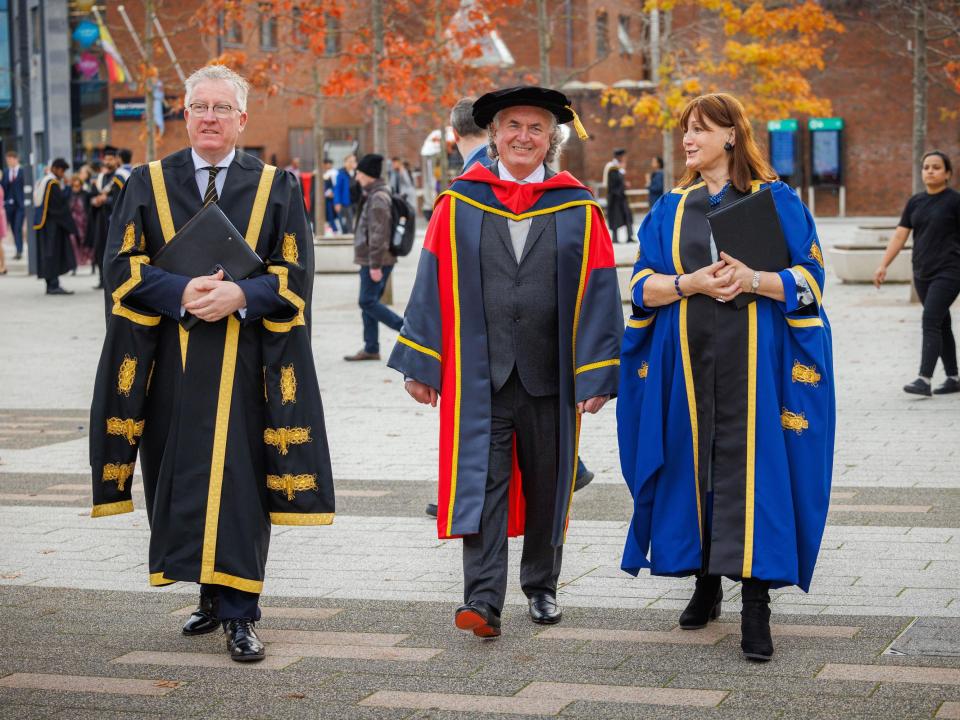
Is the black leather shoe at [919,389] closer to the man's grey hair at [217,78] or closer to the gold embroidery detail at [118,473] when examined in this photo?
the man's grey hair at [217,78]

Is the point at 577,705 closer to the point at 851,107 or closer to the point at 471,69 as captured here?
the point at 471,69

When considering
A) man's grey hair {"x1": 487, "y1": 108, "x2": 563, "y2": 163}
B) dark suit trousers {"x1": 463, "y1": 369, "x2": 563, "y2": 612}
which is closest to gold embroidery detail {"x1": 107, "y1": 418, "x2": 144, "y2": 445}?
dark suit trousers {"x1": 463, "y1": 369, "x2": 563, "y2": 612}

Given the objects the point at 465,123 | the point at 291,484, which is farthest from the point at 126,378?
the point at 465,123

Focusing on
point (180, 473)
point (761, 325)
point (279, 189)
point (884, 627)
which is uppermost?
point (279, 189)

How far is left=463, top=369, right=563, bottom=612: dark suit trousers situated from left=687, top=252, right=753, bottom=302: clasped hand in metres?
0.71

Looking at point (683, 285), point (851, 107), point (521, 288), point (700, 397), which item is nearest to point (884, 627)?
point (700, 397)

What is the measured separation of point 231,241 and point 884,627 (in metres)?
2.56

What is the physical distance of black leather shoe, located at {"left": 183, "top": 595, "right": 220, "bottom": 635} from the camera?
18.2ft

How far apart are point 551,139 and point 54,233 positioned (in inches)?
697

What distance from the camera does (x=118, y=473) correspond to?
547cm

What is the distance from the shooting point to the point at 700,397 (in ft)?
17.8

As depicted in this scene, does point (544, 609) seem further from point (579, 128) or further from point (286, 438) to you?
point (579, 128)

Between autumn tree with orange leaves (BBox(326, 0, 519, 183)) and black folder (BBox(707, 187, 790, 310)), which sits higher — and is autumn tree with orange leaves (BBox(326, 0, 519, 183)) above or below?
above

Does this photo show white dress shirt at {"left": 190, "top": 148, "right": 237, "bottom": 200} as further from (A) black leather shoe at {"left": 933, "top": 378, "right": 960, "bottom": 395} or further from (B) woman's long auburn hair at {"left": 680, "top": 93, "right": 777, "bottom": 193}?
(A) black leather shoe at {"left": 933, "top": 378, "right": 960, "bottom": 395}
